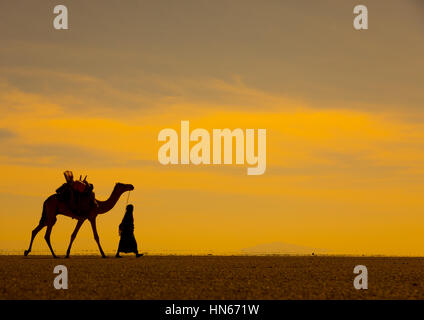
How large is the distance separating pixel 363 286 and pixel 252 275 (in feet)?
14.0

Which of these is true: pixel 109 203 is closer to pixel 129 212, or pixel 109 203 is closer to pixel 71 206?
pixel 129 212

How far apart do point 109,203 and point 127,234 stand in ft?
4.89

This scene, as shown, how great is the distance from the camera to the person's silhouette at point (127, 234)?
102 ft

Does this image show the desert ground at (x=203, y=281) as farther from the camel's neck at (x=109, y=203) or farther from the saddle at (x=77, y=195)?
the camel's neck at (x=109, y=203)

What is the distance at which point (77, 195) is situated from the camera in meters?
29.8

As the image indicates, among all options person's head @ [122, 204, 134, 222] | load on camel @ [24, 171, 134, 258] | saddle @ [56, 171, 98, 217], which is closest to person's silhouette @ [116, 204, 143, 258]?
person's head @ [122, 204, 134, 222]

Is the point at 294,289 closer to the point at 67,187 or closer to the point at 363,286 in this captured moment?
the point at 363,286

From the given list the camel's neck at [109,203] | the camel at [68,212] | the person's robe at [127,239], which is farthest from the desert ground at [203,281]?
the camel's neck at [109,203]

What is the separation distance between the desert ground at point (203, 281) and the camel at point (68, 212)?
339 cm

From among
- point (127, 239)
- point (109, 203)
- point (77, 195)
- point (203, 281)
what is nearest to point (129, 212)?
point (109, 203)

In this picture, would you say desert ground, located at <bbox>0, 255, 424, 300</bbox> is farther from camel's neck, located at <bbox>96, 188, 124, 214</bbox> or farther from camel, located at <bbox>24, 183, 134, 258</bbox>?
camel's neck, located at <bbox>96, 188, 124, 214</bbox>

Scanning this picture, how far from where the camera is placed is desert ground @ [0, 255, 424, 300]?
55.6ft

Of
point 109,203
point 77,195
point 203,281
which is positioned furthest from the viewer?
point 109,203
